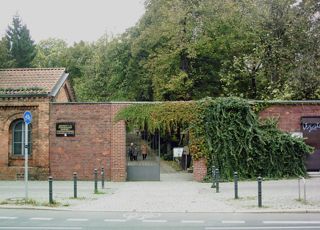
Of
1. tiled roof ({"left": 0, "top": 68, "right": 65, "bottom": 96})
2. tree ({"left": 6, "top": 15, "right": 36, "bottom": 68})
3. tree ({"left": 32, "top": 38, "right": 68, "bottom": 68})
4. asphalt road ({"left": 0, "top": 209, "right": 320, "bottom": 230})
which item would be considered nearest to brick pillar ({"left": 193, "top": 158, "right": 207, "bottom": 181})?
tiled roof ({"left": 0, "top": 68, "right": 65, "bottom": 96})

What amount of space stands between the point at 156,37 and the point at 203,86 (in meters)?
5.72

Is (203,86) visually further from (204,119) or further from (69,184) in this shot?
(69,184)

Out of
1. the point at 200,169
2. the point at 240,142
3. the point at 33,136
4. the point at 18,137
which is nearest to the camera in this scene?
the point at 240,142

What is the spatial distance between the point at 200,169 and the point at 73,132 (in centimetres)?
688

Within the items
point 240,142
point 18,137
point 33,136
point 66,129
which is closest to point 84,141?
point 66,129

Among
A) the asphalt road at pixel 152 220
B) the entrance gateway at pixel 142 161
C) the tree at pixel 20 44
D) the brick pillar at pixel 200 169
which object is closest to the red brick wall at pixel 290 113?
the brick pillar at pixel 200 169

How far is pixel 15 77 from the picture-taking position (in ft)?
88.5

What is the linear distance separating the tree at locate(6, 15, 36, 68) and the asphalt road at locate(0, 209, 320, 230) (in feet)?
203

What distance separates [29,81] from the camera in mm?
26406

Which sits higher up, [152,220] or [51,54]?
[51,54]

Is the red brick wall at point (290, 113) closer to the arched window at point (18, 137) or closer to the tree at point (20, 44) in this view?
the arched window at point (18, 137)

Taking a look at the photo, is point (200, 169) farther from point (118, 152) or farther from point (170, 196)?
point (170, 196)

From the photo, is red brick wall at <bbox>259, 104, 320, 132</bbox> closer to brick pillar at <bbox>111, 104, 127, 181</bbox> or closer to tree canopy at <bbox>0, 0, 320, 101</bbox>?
tree canopy at <bbox>0, 0, 320, 101</bbox>

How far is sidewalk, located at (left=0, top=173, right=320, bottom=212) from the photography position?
1499 centimetres
